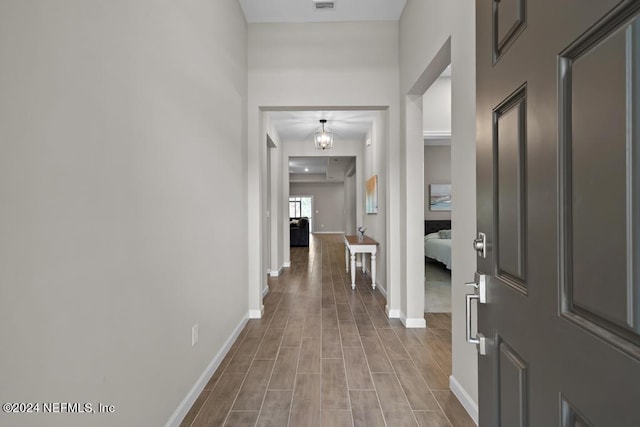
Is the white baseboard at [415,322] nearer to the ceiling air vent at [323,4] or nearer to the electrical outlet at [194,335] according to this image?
the electrical outlet at [194,335]

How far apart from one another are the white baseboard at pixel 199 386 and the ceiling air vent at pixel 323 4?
3205mm

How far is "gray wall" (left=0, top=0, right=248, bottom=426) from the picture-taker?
0.88 m

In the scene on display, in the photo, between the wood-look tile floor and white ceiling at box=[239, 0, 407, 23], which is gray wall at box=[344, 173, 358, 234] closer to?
the wood-look tile floor

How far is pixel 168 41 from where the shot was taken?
1.72m

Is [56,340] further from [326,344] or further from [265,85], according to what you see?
[265,85]

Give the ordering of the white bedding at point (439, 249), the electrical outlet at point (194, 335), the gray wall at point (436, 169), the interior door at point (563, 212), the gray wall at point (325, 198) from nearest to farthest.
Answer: the interior door at point (563, 212) → the electrical outlet at point (194, 335) → the white bedding at point (439, 249) → the gray wall at point (436, 169) → the gray wall at point (325, 198)

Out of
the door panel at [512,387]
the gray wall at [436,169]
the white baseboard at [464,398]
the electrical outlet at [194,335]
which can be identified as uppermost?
the gray wall at [436,169]

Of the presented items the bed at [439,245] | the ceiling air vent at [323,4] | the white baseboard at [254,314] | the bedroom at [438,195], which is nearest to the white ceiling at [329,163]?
the bedroom at [438,195]

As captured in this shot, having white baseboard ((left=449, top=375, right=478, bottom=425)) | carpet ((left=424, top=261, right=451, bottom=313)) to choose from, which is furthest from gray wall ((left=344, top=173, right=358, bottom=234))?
white baseboard ((left=449, top=375, right=478, bottom=425))

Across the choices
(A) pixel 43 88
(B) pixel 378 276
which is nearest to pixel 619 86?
(A) pixel 43 88

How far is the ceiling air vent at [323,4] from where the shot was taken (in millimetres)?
3154

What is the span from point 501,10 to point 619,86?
1.68ft

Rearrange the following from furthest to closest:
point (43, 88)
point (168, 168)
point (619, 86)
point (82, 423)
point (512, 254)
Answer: point (168, 168)
point (82, 423)
point (43, 88)
point (512, 254)
point (619, 86)

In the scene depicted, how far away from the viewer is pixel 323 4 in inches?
125
